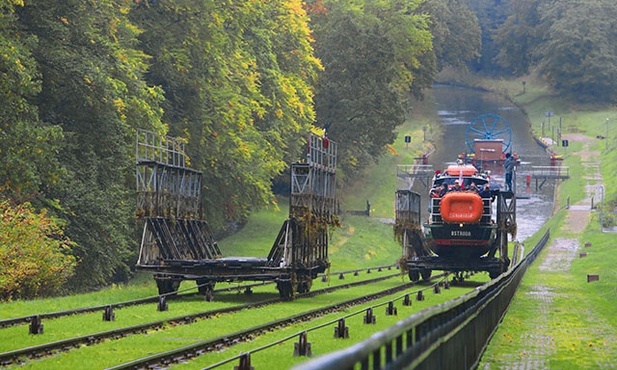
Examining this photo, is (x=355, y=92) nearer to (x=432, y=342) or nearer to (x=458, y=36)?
(x=458, y=36)

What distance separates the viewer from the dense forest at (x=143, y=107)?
123 feet

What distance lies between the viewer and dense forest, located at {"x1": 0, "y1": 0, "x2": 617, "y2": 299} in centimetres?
3762

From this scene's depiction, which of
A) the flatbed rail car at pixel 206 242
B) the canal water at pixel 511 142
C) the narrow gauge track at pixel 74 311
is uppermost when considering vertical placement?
the canal water at pixel 511 142

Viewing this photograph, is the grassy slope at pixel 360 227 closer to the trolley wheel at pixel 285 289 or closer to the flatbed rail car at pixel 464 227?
the flatbed rail car at pixel 464 227

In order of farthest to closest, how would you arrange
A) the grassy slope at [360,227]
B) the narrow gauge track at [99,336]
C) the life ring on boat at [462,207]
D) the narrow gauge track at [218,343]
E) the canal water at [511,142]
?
the canal water at [511,142]
the grassy slope at [360,227]
the life ring on boat at [462,207]
the narrow gauge track at [99,336]
the narrow gauge track at [218,343]

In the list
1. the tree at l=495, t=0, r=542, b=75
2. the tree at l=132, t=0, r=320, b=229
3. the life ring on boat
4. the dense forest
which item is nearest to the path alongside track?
the life ring on boat

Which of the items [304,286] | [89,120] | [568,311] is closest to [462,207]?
[304,286]

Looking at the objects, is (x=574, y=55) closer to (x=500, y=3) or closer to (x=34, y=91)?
(x=500, y=3)

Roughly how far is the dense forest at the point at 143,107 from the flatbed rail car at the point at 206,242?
3104 millimetres

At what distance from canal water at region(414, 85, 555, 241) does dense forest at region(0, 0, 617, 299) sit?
1339 centimetres

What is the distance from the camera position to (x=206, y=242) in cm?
4047

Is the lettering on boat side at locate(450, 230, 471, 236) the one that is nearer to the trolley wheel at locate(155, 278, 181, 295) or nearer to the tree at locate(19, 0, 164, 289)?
the tree at locate(19, 0, 164, 289)

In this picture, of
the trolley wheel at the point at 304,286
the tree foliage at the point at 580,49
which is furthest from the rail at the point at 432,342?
the tree foliage at the point at 580,49

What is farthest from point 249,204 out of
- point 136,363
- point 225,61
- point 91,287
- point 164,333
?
point 136,363
